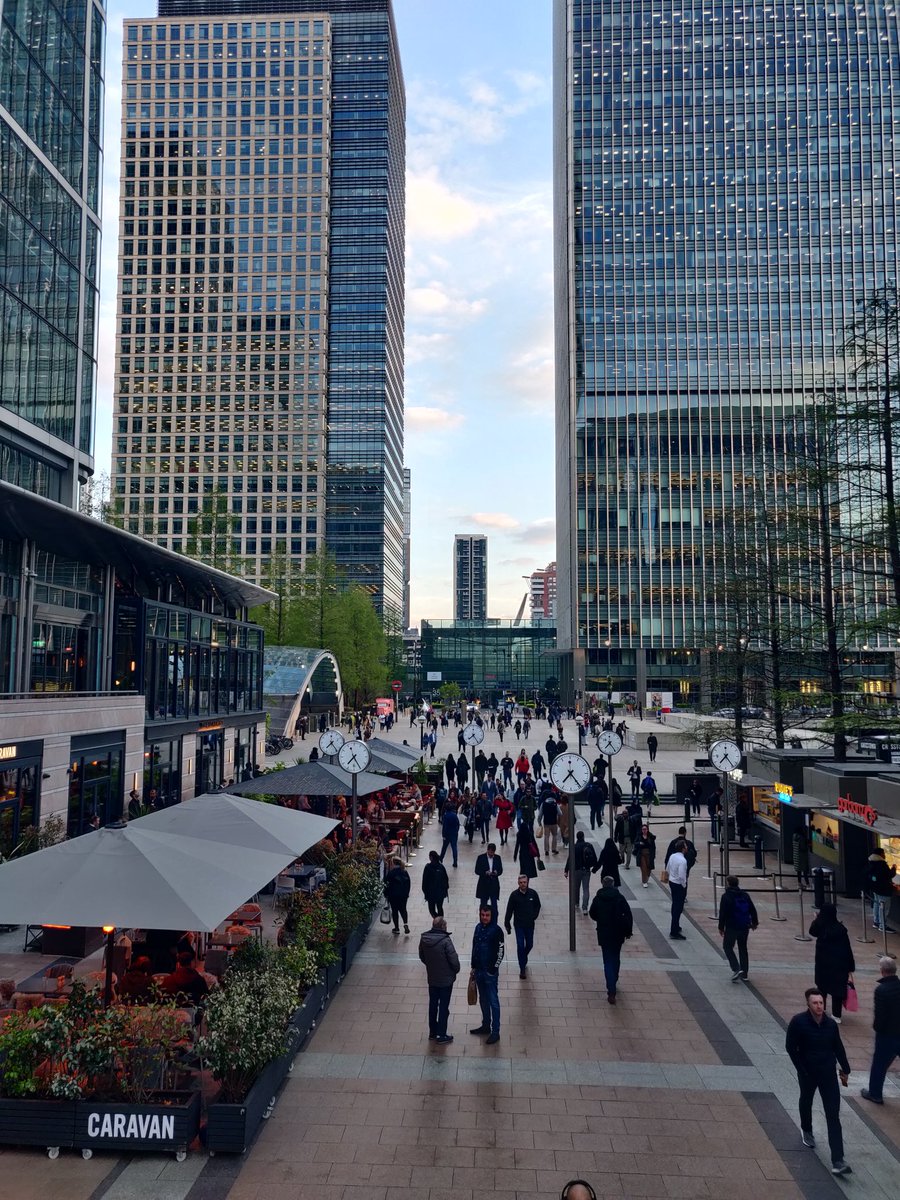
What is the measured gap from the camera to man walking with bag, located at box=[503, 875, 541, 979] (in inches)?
468

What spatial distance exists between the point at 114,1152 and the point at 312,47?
149819 mm

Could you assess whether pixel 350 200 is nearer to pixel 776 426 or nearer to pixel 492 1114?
pixel 776 426

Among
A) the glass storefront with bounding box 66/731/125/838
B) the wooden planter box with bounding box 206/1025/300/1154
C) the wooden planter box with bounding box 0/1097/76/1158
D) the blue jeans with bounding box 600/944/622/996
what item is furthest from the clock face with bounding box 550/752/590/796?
the glass storefront with bounding box 66/731/125/838

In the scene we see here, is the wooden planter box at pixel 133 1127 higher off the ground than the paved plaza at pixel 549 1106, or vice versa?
the wooden planter box at pixel 133 1127

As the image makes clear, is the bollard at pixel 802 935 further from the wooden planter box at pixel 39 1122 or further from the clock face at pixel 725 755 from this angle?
the wooden planter box at pixel 39 1122

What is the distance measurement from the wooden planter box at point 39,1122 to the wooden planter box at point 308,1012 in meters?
2.45

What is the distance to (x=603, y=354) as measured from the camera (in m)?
109

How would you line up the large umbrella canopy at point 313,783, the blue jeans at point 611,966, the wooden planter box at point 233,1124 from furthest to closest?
1. the large umbrella canopy at point 313,783
2. the blue jeans at point 611,966
3. the wooden planter box at point 233,1124

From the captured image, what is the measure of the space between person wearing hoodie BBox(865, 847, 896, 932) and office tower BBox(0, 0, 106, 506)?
34939mm

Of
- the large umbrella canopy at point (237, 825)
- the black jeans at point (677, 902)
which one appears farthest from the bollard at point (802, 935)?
the large umbrella canopy at point (237, 825)

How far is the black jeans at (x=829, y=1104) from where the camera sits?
22.6 ft

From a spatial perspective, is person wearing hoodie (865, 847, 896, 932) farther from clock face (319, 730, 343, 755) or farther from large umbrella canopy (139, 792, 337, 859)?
clock face (319, 730, 343, 755)

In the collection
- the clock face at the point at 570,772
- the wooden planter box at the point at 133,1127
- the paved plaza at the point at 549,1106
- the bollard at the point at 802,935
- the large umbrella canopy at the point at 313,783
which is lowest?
the bollard at the point at 802,935

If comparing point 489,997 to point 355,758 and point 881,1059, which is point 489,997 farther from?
point 355,758
